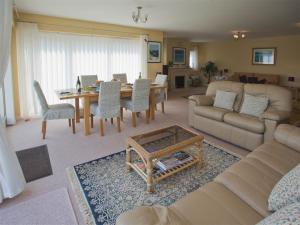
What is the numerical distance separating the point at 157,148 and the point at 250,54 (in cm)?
848

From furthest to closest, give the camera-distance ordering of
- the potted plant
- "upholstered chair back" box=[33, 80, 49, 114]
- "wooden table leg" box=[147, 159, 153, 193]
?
1. the potted plant
2. "upholstered chair back" box=[33, 80, 49, 114]
3. "wooden table leg" box=[147, 159, 153, 193]

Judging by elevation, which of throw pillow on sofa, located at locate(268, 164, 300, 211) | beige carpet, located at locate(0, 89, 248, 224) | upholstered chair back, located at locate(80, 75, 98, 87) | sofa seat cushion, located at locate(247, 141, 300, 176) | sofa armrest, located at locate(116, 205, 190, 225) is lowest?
beige carpet, located at locate(0, 89, 248, 224)

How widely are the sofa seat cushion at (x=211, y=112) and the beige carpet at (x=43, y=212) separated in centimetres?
252

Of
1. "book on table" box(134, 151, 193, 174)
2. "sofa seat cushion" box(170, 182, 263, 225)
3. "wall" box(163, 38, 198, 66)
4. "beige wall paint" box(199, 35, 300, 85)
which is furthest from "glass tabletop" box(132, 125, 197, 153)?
"beige wall paint" box(199, 35, 300, 85)

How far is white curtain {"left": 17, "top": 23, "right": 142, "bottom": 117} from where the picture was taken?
15.0 ft

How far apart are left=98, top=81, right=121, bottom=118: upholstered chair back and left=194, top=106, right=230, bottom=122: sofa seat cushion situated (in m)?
1.48

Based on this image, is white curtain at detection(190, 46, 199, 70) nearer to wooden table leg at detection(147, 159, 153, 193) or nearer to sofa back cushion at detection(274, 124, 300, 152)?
sofa back cushion at detection(274, 124, 300, 152)

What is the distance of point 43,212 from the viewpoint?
6.21 feet

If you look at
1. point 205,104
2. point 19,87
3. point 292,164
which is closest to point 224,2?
point 205,104

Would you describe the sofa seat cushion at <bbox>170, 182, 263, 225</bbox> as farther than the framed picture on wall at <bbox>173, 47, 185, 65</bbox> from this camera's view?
No

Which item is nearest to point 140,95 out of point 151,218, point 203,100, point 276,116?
point 203,100

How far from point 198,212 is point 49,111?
3.08 meters

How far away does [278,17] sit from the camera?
4.72 meters

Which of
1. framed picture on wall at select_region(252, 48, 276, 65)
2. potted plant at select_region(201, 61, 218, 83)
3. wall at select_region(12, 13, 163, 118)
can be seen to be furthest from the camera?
potted plant at select_region(201, 61, 218, 83)
